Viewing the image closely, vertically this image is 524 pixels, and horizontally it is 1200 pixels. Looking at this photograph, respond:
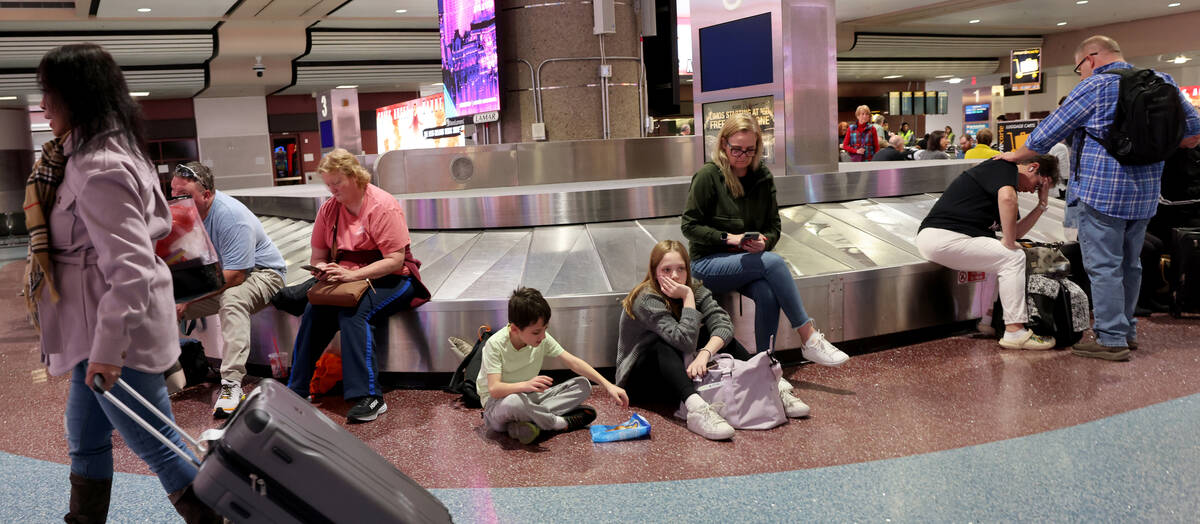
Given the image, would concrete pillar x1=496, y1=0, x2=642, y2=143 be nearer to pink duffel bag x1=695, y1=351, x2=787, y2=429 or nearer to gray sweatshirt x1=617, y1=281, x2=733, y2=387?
gray sweatshirt x1=617, y1=281, x2=733, y2=387

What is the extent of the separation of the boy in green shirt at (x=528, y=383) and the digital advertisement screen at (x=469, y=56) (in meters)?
5.36

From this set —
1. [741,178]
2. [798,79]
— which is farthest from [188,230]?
[798,79]

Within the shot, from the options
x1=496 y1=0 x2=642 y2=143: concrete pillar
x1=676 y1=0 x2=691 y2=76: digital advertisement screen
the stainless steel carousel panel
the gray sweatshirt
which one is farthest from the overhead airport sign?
the gray sweatshirt

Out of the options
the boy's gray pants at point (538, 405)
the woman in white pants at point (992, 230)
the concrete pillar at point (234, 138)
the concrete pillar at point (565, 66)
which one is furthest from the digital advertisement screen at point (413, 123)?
the boy's gray pants at point (538, 405)

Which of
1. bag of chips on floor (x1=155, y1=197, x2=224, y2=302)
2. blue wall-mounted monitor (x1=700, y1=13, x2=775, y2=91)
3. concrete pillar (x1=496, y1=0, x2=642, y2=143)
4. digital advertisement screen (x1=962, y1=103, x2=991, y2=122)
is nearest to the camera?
bag of chips on floor (x1=155, y1=197, x2=224, y2=302)

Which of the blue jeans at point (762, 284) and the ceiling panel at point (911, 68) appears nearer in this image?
the blue jeans at point (762, 284)

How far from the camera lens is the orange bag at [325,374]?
484 cm

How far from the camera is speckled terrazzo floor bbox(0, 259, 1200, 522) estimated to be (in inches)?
119

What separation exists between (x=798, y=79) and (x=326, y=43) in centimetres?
1488

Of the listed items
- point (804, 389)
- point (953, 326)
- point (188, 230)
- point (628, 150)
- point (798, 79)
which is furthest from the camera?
point (628, 150)

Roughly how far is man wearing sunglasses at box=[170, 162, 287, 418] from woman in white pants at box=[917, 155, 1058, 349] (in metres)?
3.93

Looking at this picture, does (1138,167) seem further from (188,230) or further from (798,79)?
(188,230)

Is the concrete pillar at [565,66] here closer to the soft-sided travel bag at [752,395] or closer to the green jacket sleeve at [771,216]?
the green jacket sleeve at [771,216]

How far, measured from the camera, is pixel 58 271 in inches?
95.3
